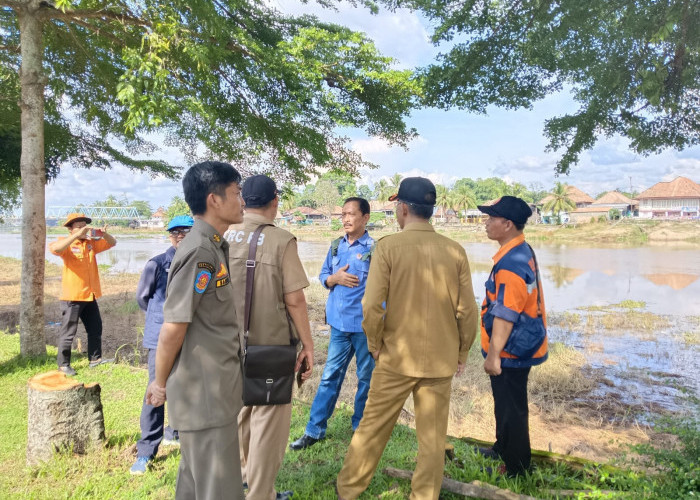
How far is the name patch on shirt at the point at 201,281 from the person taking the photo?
1892mm

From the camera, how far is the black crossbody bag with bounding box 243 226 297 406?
242cm

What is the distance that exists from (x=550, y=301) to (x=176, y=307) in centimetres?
1435

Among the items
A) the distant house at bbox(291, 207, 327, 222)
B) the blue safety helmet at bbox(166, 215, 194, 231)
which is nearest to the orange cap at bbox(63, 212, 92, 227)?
the blue safety helmet at bbox(166, 215, 194, 231)

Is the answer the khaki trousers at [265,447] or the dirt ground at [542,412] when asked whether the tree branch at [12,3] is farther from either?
the khaki trousers at [265,447]

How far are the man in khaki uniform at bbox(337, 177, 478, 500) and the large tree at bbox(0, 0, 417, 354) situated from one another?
3567mm

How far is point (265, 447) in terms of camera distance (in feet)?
8.22

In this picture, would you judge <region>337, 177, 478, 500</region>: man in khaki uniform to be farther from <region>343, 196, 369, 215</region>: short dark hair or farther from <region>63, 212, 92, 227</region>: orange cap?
<region>63, 212, 92, 227</region>: orange cap

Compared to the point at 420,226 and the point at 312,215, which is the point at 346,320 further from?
the point at 312,215

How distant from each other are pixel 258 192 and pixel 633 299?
1525 cm

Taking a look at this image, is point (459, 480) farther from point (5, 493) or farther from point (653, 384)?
point (653, 384)

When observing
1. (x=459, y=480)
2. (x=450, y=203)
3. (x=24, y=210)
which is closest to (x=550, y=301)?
(x=459, y=480)

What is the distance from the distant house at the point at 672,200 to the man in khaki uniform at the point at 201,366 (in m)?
64.3

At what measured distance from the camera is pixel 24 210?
5.97 metres

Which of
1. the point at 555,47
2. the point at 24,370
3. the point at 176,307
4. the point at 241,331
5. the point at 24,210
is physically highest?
the point at 555,47
